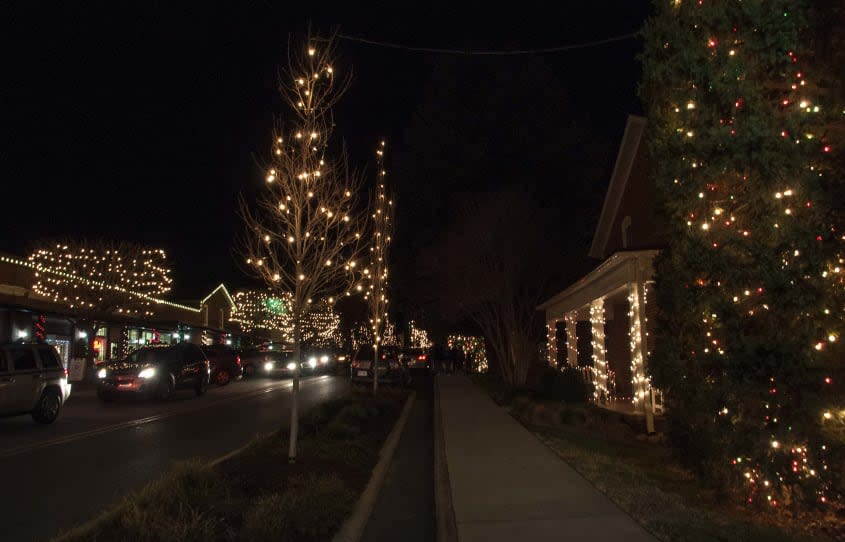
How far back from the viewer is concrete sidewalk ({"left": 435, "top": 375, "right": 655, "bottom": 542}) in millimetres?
6406

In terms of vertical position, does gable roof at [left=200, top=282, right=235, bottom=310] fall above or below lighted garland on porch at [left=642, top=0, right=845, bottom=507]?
above

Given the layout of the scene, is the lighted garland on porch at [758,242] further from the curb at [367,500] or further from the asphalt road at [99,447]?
the asphalt road at [99,447]

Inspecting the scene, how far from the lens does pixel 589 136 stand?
29594 millimetres

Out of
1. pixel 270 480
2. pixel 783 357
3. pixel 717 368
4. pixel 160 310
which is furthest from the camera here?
pixel 160 310

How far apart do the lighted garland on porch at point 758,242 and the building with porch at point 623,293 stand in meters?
4.90

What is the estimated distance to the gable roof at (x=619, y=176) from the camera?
1978 cm

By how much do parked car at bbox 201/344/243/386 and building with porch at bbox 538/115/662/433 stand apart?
549 inches

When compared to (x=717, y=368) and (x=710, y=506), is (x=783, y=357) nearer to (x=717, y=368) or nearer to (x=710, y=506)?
(x=717, y=368)

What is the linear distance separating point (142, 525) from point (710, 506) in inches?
218

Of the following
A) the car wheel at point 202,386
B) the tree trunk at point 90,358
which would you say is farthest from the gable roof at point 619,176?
the tree trunk at point 90,358

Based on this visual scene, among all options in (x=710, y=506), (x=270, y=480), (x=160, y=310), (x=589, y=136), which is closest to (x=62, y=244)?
(x=160, y=310)

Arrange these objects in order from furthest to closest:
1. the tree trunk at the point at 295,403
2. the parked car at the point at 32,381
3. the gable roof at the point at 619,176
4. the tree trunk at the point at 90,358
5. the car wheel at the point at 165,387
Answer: the tree trunk at the point at 90,358 → the car wheel at the point at 165,387 → the gable roof at the point at 619,176 → the parked car at the point at 32,381 → the tree trunk at the point at 295,403

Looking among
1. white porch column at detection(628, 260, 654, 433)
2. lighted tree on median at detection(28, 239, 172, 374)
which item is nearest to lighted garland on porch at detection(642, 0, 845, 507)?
white porch column at detection(628, 260, 654, 433)

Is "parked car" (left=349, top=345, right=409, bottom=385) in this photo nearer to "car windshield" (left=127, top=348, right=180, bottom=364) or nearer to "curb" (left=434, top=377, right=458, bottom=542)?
"car windshield" (left=127, top=348, right=180, bottom=364)
